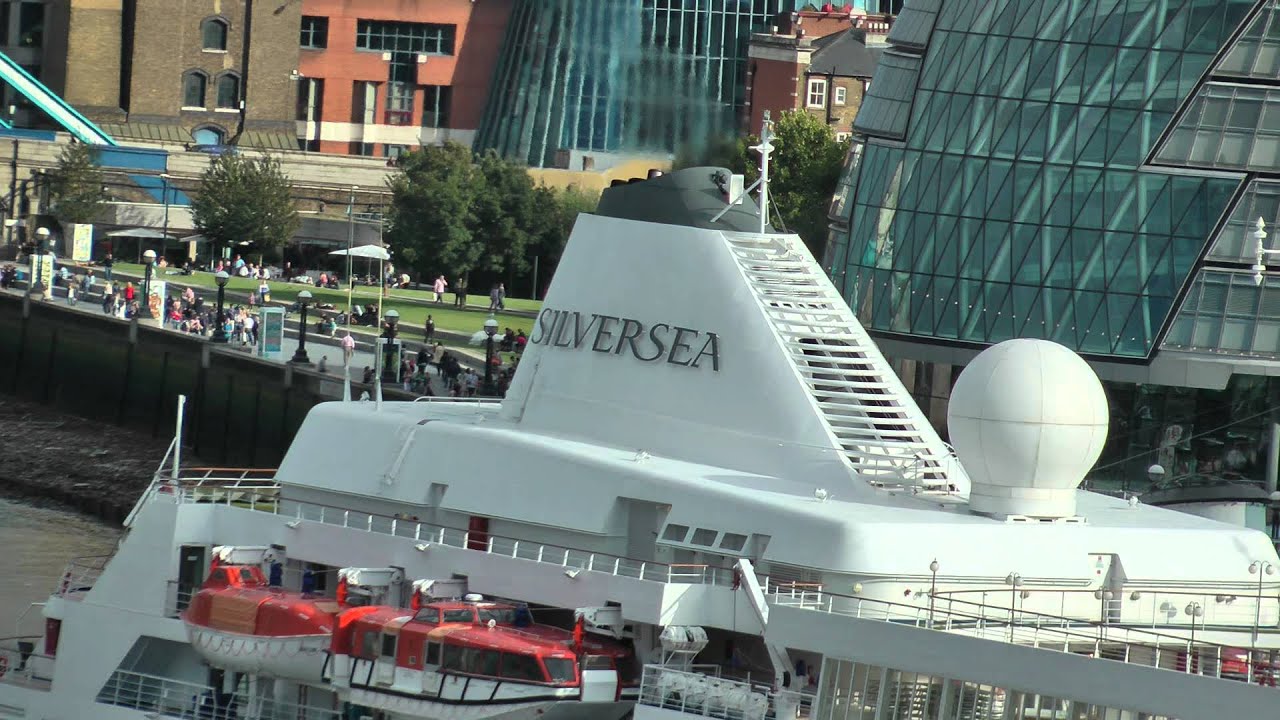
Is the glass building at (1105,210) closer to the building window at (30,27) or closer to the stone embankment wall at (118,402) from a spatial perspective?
the stone embankment wall at (118,402)

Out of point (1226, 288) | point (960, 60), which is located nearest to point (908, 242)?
point (960, 60)

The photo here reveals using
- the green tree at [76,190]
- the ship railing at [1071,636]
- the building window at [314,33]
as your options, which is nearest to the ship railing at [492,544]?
the ship railing at [1071,636]

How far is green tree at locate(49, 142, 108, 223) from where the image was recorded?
114 meters

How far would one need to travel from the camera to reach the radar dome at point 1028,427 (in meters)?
30.7

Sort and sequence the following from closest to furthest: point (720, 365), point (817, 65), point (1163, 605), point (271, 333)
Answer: point (1163, 605)
point (720, 365)
point (271, 333)
point (817, 65)

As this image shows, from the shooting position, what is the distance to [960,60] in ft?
243

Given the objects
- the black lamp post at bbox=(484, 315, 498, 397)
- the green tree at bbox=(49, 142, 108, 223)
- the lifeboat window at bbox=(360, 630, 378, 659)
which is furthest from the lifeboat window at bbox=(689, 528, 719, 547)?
the green tree at bbox=(49, 142, 108, 223)

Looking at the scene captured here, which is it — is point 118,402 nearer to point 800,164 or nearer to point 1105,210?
point 800,164

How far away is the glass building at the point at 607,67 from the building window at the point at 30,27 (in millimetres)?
28895

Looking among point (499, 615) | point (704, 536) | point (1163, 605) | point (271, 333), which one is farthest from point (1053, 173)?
point (499, 615)

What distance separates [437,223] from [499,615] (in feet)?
239

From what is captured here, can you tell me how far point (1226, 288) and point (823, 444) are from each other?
3767 centimetres

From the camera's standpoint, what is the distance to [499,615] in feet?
103

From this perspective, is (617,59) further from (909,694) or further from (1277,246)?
(909,694)
